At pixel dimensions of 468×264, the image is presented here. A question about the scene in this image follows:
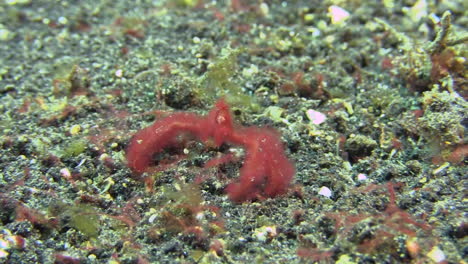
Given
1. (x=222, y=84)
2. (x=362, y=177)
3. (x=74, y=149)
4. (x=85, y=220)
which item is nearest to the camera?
(x=85, y=220)

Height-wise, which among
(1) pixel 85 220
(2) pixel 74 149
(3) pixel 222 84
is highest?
(3) pixel 222 84

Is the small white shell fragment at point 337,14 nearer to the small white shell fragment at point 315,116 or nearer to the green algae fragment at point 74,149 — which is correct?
the small white shell fragment at point 315,116

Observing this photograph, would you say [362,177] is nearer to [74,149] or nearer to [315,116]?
[315,116]

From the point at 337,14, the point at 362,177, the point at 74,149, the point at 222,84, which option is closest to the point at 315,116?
the point at 362,177

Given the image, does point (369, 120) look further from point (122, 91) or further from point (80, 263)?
point (80, 263)

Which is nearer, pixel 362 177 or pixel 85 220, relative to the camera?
pixel 85 220

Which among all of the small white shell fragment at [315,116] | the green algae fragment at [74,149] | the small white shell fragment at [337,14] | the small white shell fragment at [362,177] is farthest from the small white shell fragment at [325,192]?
the small white shell fragment at [337,14]

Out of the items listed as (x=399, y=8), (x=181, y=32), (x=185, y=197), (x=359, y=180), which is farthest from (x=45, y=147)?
(x=399, y=8)

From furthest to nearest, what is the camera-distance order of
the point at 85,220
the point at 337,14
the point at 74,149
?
the point at 337,14 < the point at 74,149 < the point at 85,220

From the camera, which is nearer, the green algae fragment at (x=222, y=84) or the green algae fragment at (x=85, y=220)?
the green algae fragment at (x=85, y=220)

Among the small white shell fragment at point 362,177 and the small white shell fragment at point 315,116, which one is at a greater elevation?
the small white shell fragment at point 315,116

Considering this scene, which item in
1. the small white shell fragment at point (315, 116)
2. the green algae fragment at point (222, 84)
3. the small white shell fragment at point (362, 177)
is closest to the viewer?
the small white shell fragment at point (362, 177)
